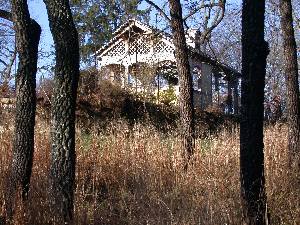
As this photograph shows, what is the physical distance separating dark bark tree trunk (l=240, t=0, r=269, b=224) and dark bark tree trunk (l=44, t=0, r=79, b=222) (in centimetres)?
201

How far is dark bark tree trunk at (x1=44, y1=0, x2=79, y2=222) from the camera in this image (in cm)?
588

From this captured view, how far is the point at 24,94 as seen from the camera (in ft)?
22.7

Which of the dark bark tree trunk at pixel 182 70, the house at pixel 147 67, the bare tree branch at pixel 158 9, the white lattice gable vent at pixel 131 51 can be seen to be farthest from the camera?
the white lattice gable vent at pixel 131 51

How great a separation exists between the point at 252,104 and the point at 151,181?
3.49 metres

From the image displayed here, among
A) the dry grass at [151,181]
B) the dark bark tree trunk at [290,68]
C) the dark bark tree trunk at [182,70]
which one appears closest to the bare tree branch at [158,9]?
the dark bark tree trunk at [182,70]

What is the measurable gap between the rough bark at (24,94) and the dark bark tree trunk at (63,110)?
2.80ft

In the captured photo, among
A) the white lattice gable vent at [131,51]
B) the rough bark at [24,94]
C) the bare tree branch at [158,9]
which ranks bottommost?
the rough bark at [24,94]

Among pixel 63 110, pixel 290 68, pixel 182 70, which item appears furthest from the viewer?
pixel 182 70

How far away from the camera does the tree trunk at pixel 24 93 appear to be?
665cm

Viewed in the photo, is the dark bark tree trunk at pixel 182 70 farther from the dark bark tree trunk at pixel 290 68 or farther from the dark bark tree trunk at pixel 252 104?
the dark bark tree trunk at pixel 252 104

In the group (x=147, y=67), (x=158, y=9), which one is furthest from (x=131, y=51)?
(x=158, y=9)

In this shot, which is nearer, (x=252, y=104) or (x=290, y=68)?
(x=252, y=104)

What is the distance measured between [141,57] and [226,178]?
21483 mm

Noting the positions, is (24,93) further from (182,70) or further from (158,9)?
(158,9)
